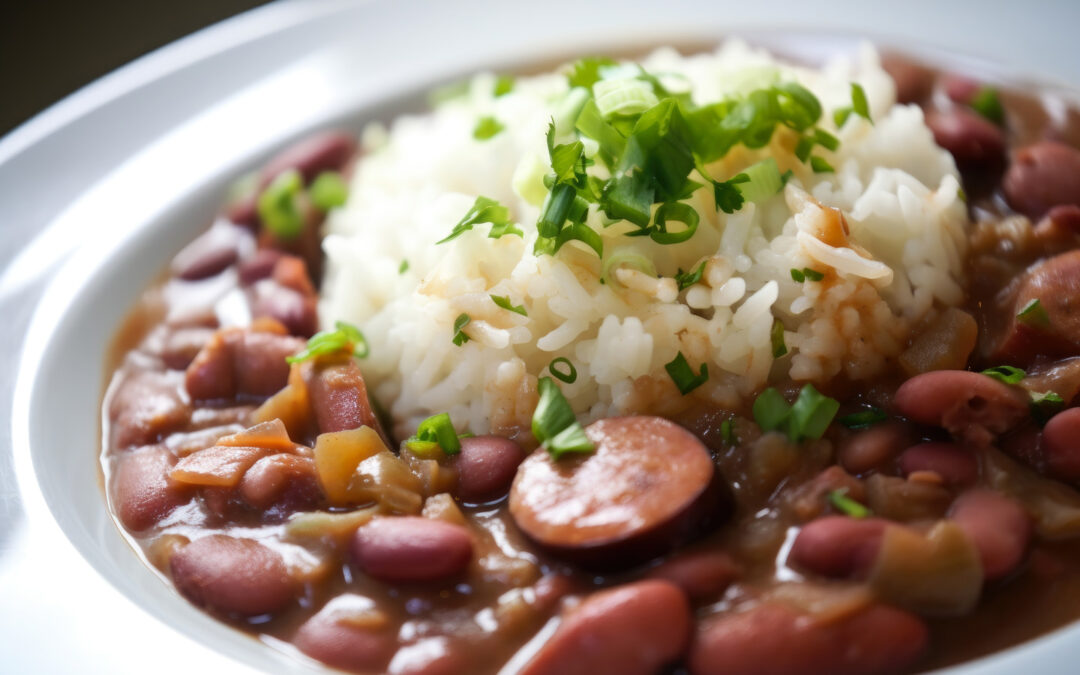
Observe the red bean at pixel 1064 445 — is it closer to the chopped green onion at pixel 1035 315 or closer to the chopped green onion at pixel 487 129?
the chopped green onion at pixel 1035 315

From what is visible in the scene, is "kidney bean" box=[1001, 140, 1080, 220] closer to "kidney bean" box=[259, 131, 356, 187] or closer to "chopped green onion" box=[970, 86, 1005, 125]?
"chopped green onion" box=[970, 86, 1005, 125]

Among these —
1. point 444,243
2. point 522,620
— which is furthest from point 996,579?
point 444,243

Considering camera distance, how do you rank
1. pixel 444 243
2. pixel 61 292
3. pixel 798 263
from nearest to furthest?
pixel 798 263 → pixel 444 243 → pixel 61 292

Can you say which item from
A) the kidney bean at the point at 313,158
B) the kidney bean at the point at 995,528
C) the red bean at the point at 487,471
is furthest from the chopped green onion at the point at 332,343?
the kidney bean at the point at 995,528

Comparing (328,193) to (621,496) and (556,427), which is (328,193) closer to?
(556,427)

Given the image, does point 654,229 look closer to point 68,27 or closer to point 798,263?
point 798,263
